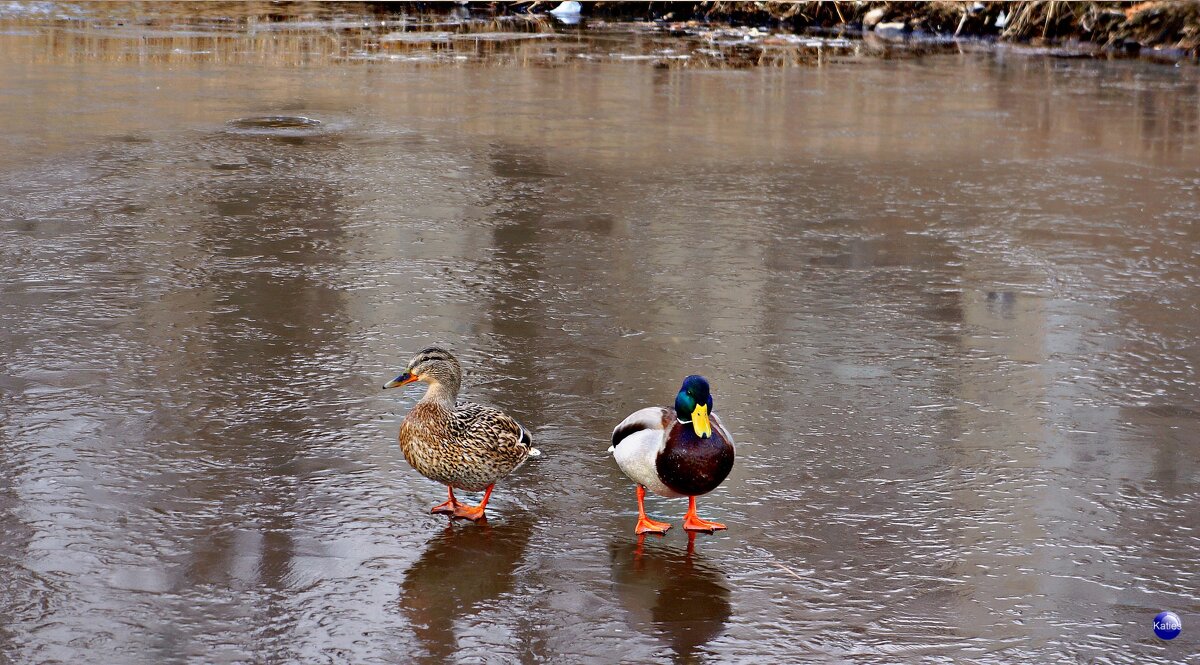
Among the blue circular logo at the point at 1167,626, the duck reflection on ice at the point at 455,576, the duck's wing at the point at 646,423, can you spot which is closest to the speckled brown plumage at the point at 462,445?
the duck reflection on ice at the point at 455,576

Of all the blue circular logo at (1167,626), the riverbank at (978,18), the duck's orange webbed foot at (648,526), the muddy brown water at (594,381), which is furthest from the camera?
the riverbank at (978,18)

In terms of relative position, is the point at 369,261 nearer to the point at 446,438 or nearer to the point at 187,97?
the point at 446,438

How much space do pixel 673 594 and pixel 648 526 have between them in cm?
49

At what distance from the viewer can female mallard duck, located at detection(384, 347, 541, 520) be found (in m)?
4.95

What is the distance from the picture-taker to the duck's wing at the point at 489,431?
496 centimetres

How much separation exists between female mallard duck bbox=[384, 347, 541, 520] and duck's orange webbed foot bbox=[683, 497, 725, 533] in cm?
67

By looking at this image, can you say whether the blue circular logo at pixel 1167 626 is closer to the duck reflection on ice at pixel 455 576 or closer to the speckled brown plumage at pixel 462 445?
the duck reflection on ice at pixel 455 576

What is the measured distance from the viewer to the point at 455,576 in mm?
4609

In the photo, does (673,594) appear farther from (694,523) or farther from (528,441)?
(528,441)

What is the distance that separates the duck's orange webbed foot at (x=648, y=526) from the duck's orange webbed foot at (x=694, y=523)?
0.25 feet

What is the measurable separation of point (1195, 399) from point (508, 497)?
354cm

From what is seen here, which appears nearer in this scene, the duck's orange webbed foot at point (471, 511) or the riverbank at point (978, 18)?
the duck's orange webbed foot at point (471, 511)

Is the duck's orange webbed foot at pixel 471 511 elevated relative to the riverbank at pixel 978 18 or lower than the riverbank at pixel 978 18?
lower

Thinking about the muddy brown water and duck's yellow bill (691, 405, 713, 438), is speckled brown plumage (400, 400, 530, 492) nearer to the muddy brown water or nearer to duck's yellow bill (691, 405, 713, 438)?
the muddy brown water
